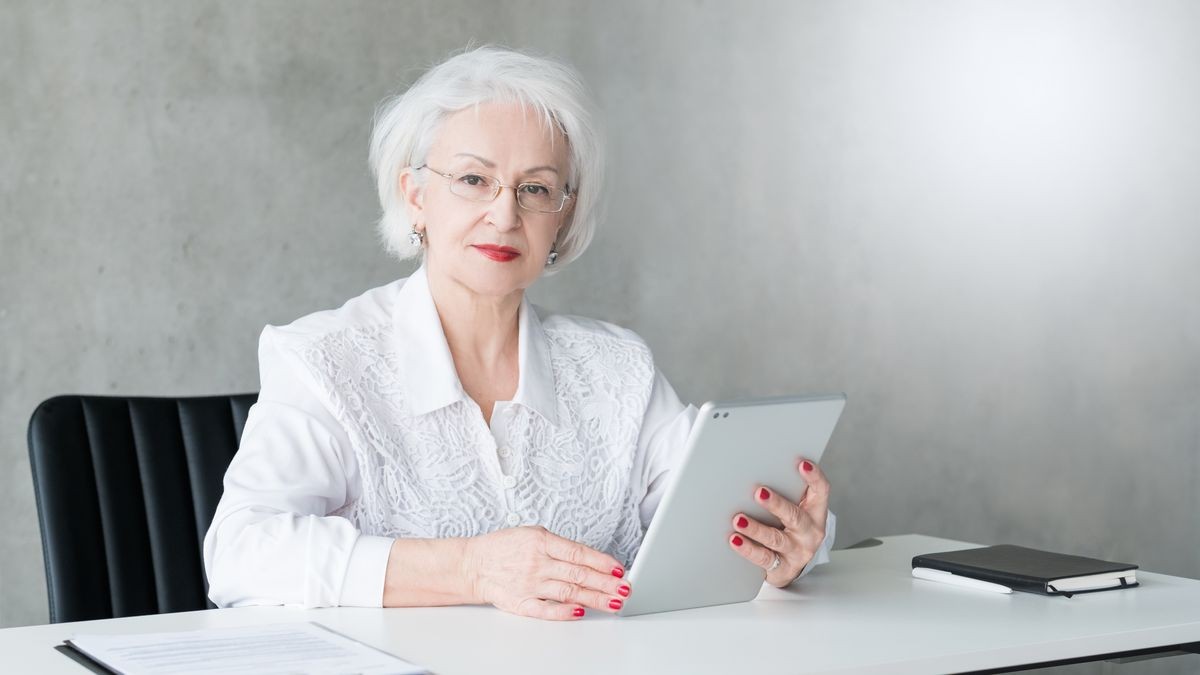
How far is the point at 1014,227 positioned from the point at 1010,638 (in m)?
3.10

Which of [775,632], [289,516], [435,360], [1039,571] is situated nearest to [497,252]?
[435,360]

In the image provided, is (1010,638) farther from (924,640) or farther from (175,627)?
(175,627)

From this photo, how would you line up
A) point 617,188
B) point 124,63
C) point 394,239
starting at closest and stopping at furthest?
1. point 394,239
2. point 124,63
3. point 617,188

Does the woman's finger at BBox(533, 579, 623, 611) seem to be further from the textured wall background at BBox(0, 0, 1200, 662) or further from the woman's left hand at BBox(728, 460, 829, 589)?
the textured wall background at BBox(0, 0, 1200, 662)

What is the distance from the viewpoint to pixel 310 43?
3625 mm

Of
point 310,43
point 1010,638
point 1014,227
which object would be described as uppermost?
point 310,43

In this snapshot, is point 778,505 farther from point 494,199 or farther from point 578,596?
point 494,199

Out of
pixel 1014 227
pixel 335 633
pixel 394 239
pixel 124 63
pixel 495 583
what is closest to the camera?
pixel 335 633

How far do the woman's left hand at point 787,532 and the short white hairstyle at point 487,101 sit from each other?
687mm

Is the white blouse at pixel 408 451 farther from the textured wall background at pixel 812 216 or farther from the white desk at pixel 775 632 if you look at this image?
the textured wall background at pixel 812 216

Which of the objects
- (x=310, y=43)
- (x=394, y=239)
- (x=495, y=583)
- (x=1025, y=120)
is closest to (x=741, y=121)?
(x=1025, y=120)

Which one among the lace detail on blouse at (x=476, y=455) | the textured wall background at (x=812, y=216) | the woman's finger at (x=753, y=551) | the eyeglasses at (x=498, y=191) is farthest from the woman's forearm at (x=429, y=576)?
the textured wall background at (x=812, y=216)

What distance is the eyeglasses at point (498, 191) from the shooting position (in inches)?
81.5

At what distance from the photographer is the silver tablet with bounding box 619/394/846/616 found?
5.22 ft
